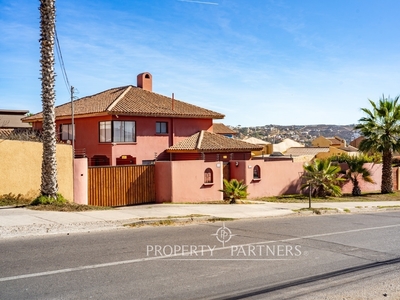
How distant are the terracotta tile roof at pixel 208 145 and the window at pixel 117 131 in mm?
3107

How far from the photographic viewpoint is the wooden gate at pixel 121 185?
18.3 meters

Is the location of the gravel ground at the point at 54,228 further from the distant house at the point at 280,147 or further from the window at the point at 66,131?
the distant house at the point at 280,147

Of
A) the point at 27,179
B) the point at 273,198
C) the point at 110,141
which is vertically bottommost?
the point at 273,198

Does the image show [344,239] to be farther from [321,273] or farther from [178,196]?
[178,196]

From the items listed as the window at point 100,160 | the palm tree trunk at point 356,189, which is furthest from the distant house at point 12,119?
the palm tree trunk at point 356,189

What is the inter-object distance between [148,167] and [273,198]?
7.87 meters

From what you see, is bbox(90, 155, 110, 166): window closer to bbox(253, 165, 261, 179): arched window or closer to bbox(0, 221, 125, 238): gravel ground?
bbox(253, 165, 261, 179): arched window

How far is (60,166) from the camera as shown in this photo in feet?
54.8

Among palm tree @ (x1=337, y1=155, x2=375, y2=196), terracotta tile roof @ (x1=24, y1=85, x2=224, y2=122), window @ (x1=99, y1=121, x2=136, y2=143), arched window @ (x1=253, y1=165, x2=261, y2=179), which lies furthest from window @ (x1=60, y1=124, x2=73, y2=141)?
palm tree @ (x1=337, y1=155, x2=375, y2=196)

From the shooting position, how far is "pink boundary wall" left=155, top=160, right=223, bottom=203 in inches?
798

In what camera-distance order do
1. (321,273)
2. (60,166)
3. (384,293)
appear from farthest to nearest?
(60,166) → (321,273) → (384,293)

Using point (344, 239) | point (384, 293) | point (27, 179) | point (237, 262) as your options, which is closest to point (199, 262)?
point (237, 262)

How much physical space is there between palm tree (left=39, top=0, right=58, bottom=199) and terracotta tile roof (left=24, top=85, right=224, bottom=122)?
1378 centimetres

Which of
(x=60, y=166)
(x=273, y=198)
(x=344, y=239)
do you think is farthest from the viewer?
(x=273, y=198)
